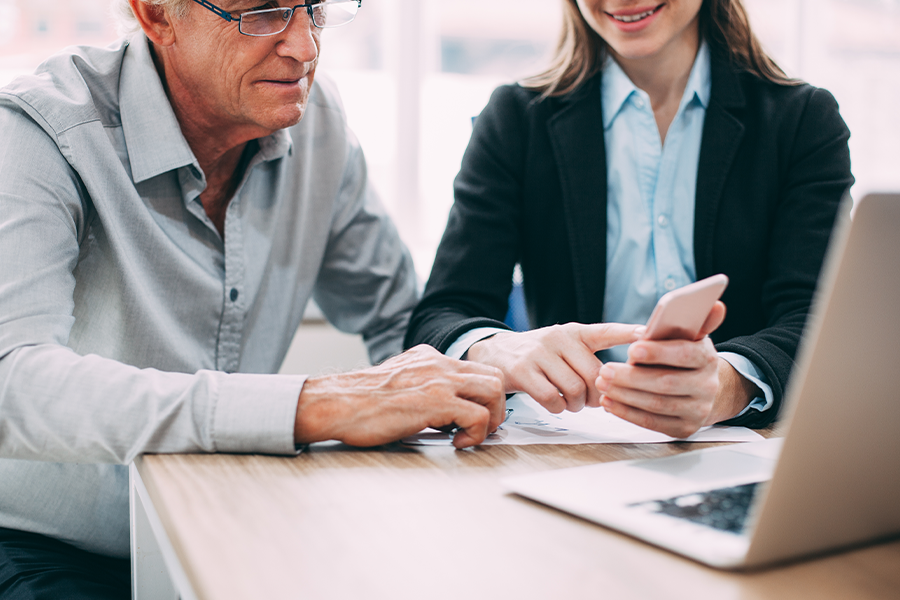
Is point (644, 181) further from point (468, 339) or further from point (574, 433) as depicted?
point (574, 433)

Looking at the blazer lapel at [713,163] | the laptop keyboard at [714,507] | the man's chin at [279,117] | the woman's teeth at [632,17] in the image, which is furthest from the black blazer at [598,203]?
the laptop keyboard at [714,507]

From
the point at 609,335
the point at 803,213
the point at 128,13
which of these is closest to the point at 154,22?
the point at 128,13

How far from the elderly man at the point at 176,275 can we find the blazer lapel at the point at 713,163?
1.81 feet

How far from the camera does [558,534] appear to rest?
564 mm

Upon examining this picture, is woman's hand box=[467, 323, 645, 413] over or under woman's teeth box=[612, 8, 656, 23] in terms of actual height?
under

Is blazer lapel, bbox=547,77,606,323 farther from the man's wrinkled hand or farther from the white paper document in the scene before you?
the man's wrinkled hand

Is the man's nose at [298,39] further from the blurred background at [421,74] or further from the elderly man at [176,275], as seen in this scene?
the blurred background at [421,74]

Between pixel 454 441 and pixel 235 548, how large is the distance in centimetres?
30

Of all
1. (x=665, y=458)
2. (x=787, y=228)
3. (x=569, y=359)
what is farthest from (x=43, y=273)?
(x=787, y=228)

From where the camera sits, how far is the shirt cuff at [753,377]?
36.6 inches

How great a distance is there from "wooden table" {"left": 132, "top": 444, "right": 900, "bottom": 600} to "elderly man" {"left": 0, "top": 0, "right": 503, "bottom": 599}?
0.21 ft

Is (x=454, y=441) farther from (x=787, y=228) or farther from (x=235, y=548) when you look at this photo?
(x=787, y=228)

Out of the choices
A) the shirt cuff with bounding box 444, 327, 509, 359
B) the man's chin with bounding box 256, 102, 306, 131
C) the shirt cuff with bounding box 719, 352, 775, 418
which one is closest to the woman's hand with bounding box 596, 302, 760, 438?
the shirt cuff with bounding box 719, 352, 775, 418

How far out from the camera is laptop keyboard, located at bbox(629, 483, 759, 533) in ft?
1.79
